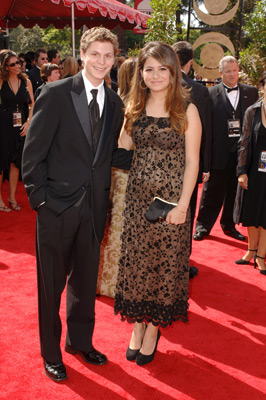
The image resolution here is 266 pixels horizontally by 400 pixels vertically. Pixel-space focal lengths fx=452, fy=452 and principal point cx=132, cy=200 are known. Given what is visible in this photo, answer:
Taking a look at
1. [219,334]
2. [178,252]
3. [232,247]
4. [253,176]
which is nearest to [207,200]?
[232,247]

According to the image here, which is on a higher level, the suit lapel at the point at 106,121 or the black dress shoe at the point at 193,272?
the suit lapel at the point at 106,121

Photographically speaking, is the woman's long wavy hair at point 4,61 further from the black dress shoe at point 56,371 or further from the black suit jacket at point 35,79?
the black dress shoe at point 56,371

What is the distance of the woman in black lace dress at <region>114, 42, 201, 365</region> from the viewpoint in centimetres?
254

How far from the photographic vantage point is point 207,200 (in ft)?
17.4

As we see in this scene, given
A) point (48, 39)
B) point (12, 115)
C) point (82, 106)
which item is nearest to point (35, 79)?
point (12, 115)

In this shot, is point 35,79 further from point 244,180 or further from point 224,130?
point 244,180

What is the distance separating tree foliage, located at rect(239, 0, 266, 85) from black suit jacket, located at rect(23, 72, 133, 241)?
25.0ft

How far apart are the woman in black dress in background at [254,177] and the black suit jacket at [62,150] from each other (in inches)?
83.1

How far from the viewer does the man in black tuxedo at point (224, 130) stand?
16.2 ft

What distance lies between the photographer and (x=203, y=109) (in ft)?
12.2

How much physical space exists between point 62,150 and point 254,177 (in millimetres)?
2437

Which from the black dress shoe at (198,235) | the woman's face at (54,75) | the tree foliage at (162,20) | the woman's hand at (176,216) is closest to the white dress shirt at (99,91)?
the woman's hand at (176,216)

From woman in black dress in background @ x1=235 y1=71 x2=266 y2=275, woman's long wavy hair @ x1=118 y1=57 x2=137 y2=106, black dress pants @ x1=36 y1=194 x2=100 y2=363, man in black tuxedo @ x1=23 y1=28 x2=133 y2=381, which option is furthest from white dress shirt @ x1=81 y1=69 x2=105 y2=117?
woman in black dress in background @ x1=235 y1=71 x2=266 y2=275

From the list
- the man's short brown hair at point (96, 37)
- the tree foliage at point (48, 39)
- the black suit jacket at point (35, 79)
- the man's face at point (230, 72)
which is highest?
the tree foliage at point (48, 39)
